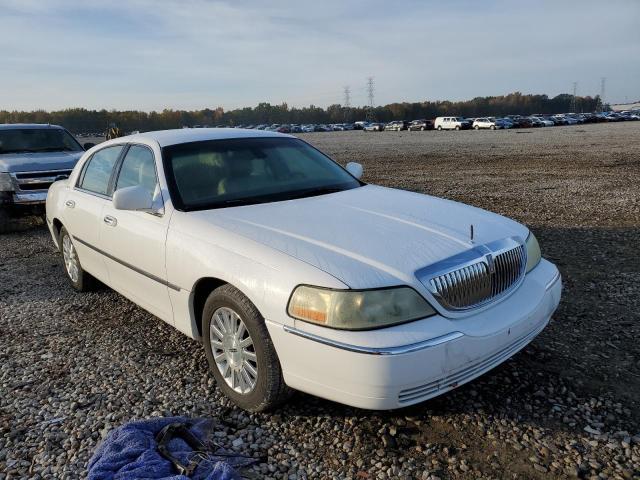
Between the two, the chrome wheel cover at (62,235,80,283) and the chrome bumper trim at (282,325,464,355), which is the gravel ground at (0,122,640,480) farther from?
the chrome bumper trim at (282,325,464,355)

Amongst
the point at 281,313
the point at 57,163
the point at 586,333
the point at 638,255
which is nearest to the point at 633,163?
the point at 638,255

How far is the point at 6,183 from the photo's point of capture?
8.22 metres

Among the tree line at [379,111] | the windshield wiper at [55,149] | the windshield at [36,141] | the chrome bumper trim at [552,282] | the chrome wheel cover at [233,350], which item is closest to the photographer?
the chrome wheel cover at [233,350]

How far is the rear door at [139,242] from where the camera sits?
355 centimetres

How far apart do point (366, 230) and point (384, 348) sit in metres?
0.87

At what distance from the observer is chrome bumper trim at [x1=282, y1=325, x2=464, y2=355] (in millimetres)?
2436

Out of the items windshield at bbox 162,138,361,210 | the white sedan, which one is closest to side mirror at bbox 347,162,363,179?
windshield at bbox 162,138,361,210

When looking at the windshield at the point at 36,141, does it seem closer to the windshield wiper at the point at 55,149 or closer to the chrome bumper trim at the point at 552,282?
the windshield wiper at the point at 55,149

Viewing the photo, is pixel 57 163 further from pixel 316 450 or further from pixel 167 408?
pixel 316 450

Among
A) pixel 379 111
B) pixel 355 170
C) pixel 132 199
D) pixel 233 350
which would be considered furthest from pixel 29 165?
pixel 379 111

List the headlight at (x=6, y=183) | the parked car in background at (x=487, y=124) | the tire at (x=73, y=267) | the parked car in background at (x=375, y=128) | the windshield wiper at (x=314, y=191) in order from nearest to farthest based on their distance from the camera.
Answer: the windshield wiper at (x=314, y=191) < the tire at (x=73, y=267) < the headlight at (x=6, y=183) < the parked car in background at (x=487, y=124) < the parked car in background at (x=375, y=128)

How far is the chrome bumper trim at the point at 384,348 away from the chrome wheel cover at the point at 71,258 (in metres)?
3.51

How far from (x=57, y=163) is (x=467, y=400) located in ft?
25.6

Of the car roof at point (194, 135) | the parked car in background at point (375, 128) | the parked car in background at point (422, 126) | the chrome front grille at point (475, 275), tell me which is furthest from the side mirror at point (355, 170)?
the parked car in background at point (375, 128)
